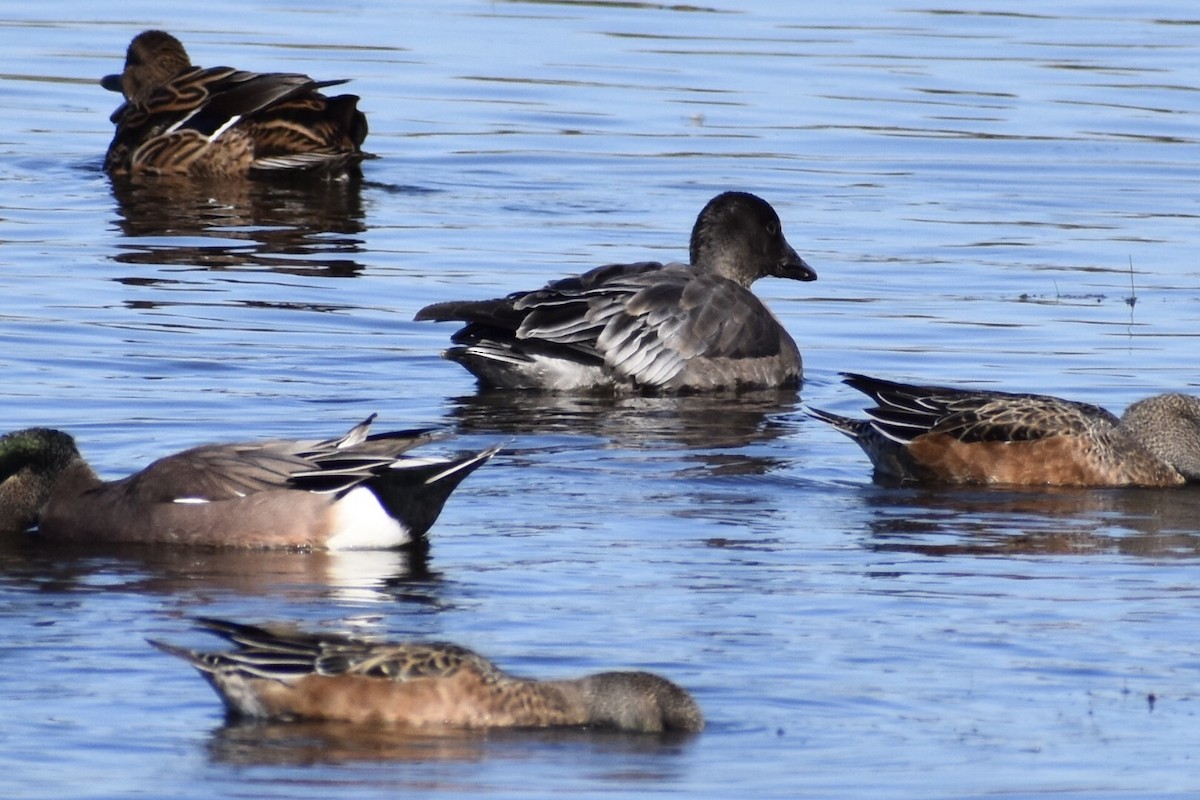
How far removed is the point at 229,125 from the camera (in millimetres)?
19031

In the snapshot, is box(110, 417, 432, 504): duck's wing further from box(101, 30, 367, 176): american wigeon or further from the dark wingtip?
box(101, 30, 367, 176): american wigeon

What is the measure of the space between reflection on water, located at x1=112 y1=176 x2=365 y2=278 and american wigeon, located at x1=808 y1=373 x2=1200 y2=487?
5325 millimetres

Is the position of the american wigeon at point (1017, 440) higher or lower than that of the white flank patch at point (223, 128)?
lower

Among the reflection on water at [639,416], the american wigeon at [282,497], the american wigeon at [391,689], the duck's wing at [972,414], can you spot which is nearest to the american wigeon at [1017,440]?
the duck's wing at [972,414]

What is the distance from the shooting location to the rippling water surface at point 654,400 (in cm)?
710

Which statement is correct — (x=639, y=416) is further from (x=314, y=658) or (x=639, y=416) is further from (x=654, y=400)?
(x=314, y=658)

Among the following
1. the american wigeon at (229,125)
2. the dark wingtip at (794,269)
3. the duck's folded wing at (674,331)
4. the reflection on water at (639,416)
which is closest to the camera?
the reflection on water at (639,416)

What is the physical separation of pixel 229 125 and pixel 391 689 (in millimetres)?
12422

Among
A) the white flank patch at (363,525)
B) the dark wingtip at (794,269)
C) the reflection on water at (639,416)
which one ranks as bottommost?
the reflection on water at (639,416)

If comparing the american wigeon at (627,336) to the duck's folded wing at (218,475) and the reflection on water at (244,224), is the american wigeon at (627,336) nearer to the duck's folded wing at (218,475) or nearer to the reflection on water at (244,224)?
the reflection on water at (244,224)

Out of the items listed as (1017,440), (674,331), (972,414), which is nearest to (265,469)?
(972,414)

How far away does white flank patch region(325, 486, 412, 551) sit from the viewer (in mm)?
9477

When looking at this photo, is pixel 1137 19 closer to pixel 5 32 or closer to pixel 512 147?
pixel 512 147

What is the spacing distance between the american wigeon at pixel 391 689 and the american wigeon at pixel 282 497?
2.25 metres
